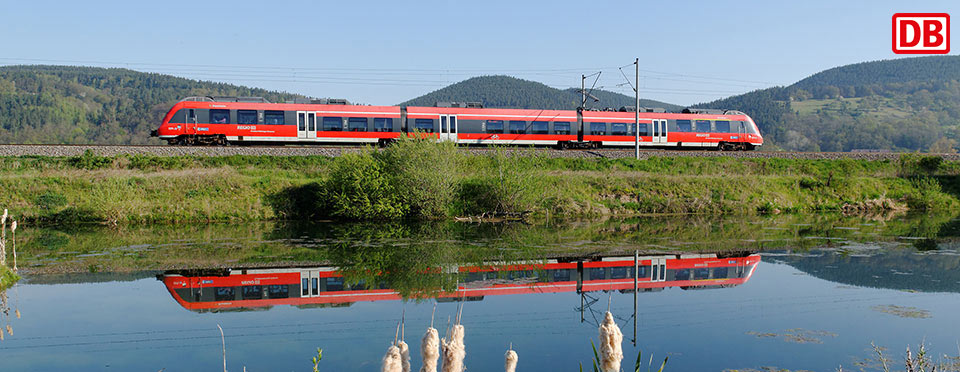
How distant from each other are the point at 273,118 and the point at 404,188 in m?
9.71

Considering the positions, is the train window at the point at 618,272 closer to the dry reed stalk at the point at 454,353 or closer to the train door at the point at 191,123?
the dry reed stalk at the point at 454,353

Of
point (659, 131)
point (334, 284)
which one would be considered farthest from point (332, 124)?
point (334, 284)

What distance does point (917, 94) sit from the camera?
185 metres

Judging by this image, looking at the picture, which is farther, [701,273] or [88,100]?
[88,100]

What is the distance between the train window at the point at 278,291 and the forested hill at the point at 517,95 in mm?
124247

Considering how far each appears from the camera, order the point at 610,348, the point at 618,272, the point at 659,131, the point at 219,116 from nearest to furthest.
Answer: the point at 610,348
the point at 618,272
the point at 219,116
the point at 659,131

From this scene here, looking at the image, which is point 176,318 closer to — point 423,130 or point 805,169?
point 423,130

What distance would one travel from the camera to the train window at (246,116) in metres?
34.8

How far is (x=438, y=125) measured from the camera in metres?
36.9

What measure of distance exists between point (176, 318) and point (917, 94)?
214990 millimetres

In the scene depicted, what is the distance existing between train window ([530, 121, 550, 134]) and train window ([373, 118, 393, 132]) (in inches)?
316

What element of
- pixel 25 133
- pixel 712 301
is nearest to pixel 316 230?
pixel 712 301

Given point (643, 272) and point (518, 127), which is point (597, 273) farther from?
point (518, 127)

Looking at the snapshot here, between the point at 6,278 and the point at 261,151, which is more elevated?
the point at 261,151
